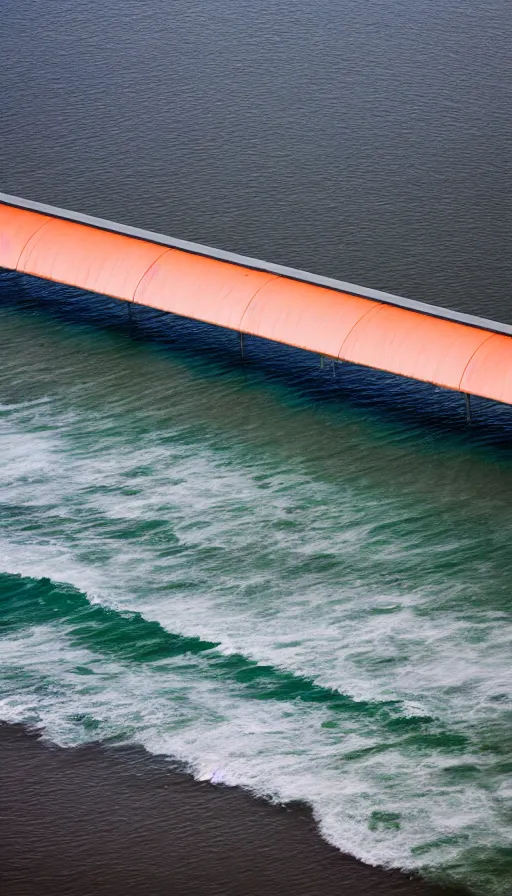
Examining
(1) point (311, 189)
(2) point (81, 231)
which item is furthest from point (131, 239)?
(1) point (311, 189)

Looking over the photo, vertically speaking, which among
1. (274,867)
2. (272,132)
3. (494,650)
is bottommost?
(274,867)

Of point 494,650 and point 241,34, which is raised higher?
point 241,34

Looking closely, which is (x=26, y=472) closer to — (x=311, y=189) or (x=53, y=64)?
(x=311, y=189)

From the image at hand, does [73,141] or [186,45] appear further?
[186,45]

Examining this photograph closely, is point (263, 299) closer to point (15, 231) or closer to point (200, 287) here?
point (200, 287)

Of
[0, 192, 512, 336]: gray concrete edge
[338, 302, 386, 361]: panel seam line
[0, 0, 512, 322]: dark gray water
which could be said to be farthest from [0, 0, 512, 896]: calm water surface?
[0, 192, 512, 336]: gray concrete edge

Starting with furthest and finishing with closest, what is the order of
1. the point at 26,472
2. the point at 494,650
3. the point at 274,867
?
1. the point at 26,472
2. the point at 494,650
3. the point at 274,867

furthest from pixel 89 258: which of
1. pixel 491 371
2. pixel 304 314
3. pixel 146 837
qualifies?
pixel 146 837

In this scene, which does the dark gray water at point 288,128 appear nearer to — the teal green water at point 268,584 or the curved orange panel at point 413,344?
the curved orange panel at point 413,344
